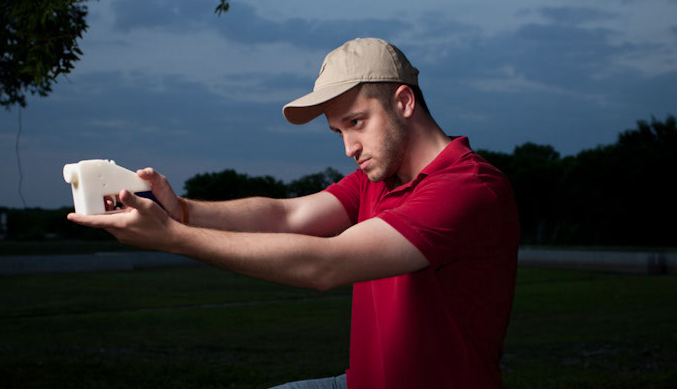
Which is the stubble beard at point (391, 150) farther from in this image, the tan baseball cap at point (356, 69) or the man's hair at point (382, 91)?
the tan baseball cap at point (356, 69)

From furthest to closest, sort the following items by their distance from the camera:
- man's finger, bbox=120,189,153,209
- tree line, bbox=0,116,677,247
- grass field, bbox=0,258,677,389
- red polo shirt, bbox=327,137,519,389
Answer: tree line, bbox=0,116,677,247 → grass field, bbox=0,258,677,389 → red polo shirt, bbox=327,137,519,389 → man's finger, bbox=120,189,153,209

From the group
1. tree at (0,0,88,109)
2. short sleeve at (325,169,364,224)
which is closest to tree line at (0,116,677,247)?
tree at (0,0,88,109)

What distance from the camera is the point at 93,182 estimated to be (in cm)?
220

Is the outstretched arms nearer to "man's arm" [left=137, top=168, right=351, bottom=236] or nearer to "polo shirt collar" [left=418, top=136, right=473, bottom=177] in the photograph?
"polo shirt collar" [left=418, top=136, right=473, bottom=177]

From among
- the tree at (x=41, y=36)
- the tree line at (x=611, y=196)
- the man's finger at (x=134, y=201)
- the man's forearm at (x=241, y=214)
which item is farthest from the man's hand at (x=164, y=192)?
the tree line at (x=611, y=196)

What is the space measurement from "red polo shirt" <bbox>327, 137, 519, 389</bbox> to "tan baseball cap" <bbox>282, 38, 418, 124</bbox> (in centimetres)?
39

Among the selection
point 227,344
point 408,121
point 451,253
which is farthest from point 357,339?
point 227,344

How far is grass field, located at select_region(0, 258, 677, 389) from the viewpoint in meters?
8.36

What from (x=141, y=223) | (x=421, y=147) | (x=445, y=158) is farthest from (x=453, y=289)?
(x=141, y=223)

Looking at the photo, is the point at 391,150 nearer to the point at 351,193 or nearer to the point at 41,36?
the point at 351,193

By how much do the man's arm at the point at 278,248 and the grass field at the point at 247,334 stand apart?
241 inches

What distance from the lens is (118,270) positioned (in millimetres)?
29344

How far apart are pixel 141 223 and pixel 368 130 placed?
986mm

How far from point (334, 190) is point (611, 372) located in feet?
22.1
